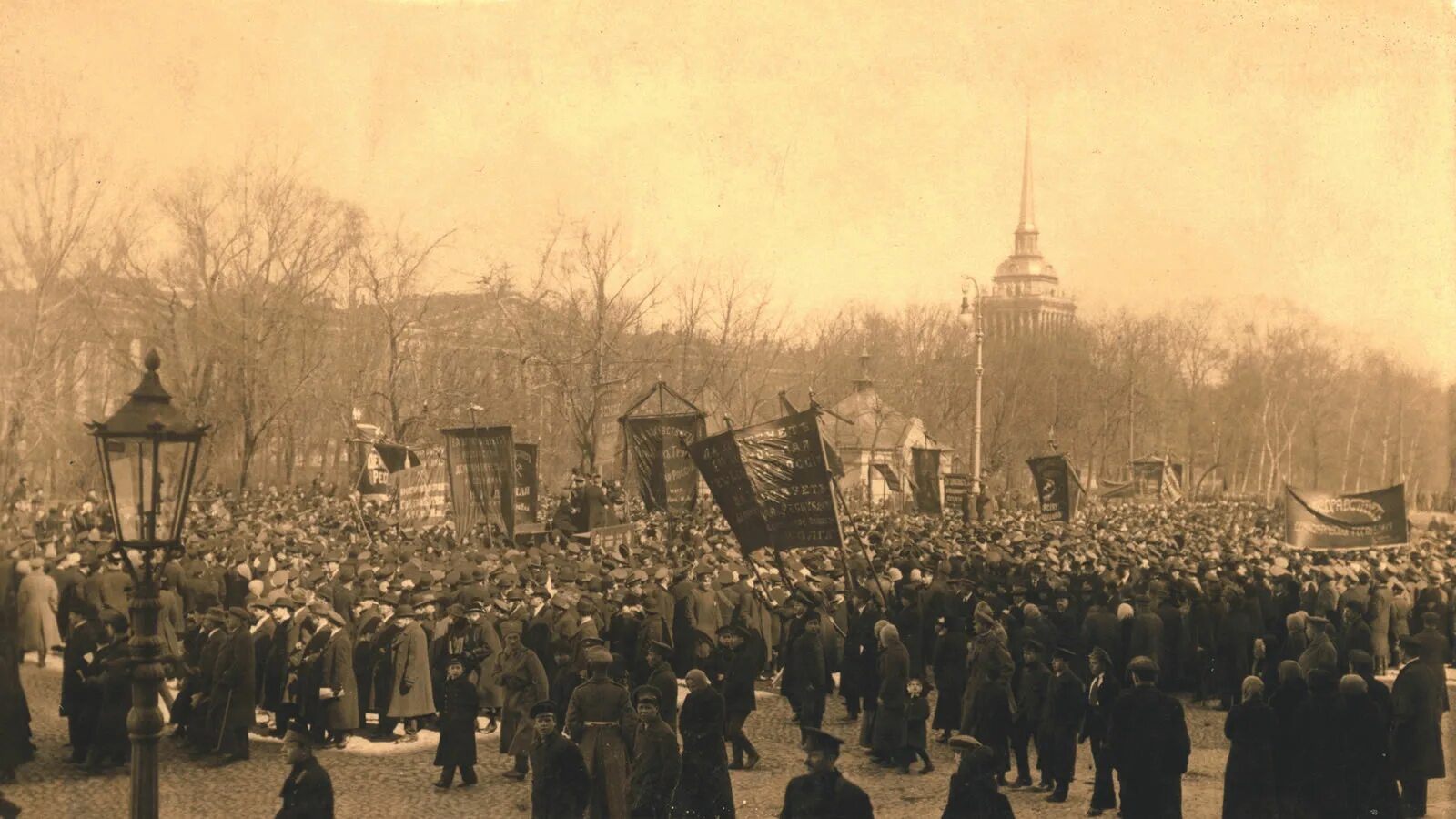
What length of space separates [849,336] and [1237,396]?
818 inches

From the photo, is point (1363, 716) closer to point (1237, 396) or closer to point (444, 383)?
point (444, 383)

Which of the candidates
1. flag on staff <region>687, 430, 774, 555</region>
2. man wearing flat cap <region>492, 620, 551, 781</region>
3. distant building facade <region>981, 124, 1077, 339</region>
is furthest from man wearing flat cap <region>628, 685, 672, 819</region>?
distant building facade <region>981, 124, 1077, 339</region>

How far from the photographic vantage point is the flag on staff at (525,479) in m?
22.6

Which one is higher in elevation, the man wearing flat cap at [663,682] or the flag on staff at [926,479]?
the flag on staff at [926,479]

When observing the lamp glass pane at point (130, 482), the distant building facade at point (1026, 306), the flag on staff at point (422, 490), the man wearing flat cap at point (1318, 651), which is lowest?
the man wearing flat cap at point (1318, 651)

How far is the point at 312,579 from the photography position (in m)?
16.6

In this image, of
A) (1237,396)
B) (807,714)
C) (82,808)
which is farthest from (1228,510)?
(82,808)

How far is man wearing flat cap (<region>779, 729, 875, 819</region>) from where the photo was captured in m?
7.11

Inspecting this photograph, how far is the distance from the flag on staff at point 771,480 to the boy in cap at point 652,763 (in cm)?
629

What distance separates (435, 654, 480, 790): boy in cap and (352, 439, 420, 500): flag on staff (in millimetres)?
13203

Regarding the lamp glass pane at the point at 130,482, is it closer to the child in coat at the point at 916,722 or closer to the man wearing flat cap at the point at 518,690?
the man wearing flat cap at the point at 518,690

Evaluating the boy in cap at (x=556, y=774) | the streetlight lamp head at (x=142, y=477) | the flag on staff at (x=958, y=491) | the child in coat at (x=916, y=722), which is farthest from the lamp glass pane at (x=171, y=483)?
the flag on staff at (x=958, y=491)

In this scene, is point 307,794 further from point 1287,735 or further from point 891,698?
point 1287,735

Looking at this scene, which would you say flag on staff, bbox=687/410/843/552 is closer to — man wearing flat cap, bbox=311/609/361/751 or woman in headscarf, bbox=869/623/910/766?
woman in headscarf, bbox=869/623/910/766
